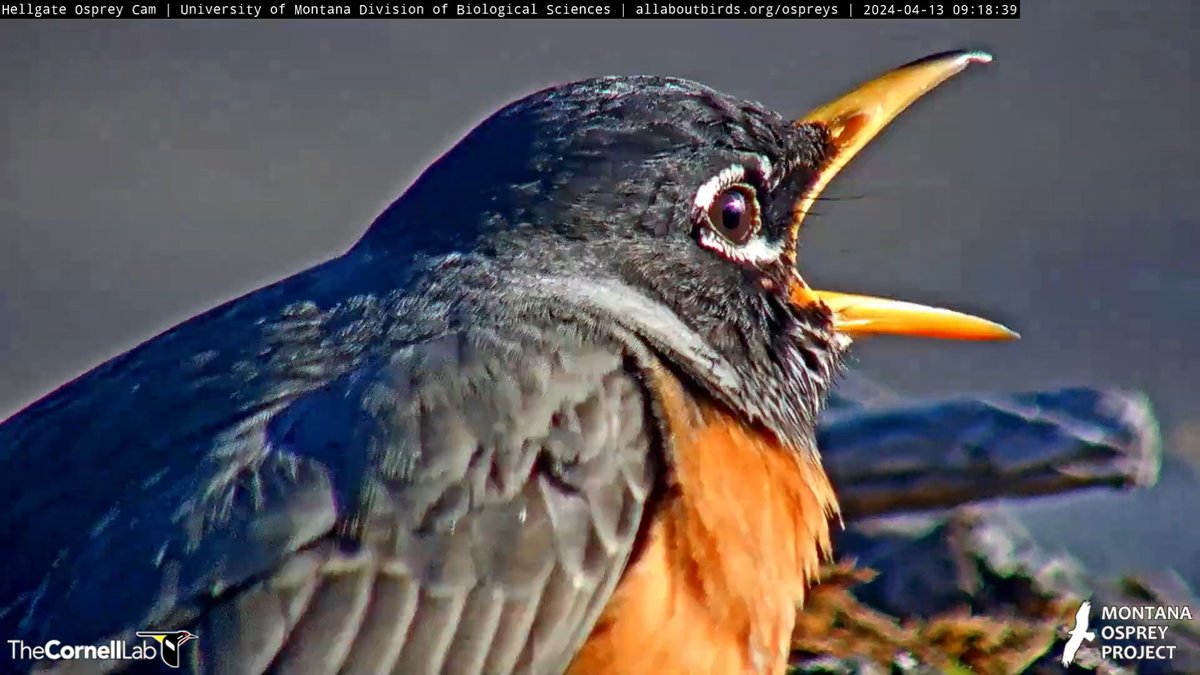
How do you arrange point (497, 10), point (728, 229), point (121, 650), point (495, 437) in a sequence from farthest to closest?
1. point (497, 10)
2. point (728, 229)
3. point (495, 437)
4. point (121, 650)

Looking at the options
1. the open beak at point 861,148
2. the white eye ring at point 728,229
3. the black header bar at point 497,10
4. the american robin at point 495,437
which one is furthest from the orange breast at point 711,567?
the black header bar at point 497,10

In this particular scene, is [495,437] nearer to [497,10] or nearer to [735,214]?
[735,214]

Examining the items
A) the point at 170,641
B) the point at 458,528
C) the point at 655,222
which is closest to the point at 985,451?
the point at 655,222

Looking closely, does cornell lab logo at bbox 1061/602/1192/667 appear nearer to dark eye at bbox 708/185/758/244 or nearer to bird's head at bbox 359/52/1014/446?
bird's head at bbox 359/52/1014/446

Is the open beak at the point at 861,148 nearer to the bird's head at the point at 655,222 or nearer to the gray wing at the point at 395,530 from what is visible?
the bird's head at the point at 655,222

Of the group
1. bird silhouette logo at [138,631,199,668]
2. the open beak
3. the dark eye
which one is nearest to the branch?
the open beak

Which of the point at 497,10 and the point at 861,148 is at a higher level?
the point at 497,10

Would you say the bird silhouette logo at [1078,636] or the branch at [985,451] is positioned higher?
the branch at [985,451]

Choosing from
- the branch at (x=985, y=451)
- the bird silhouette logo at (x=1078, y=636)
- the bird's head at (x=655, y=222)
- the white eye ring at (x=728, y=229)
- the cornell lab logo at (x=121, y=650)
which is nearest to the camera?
the cornell lab logo at (x=121, y=650)
